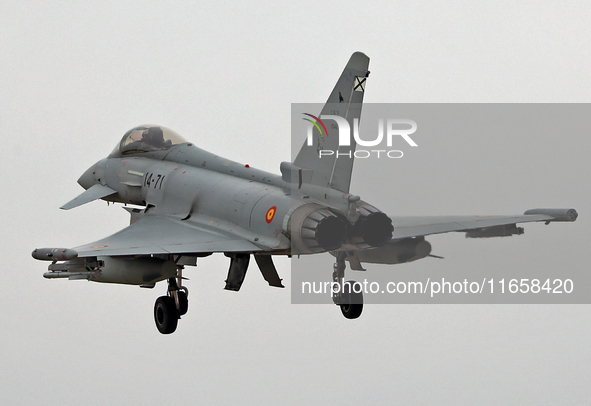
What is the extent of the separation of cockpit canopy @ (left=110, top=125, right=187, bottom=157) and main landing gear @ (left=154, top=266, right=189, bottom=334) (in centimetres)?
339

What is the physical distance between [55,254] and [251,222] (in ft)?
11.6

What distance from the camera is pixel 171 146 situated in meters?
23.0

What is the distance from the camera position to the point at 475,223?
20906 millimetres

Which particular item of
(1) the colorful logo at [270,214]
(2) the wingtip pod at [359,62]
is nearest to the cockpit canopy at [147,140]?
(1) the colorful logo at [270,214]

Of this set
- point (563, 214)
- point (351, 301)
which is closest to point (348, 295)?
point (351, 301)

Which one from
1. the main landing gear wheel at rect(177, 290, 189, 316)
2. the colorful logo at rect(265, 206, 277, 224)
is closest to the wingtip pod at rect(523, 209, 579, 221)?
the colorful logo at rect(265, 206, 277, 224)

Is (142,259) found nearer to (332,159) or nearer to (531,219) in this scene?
(332,159)

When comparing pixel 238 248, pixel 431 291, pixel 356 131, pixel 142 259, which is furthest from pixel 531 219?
pixel 142 259

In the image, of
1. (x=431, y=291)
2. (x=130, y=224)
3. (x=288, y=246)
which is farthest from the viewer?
(x=130, y=224)

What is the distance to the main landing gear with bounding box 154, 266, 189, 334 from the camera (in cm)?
2067

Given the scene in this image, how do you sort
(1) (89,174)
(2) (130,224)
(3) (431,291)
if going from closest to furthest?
1. (3) (431,291)
2. (2) (130,224)
3. (1) (89,174)

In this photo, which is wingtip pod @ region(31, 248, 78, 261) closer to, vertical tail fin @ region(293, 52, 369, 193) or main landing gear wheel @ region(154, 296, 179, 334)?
main landing gear wheel @ region(154, 296, 179, 334)

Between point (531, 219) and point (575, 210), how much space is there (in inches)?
34.1

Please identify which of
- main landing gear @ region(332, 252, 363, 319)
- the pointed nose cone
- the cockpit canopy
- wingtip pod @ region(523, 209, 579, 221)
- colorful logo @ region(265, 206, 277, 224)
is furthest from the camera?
the pointed nose cone
